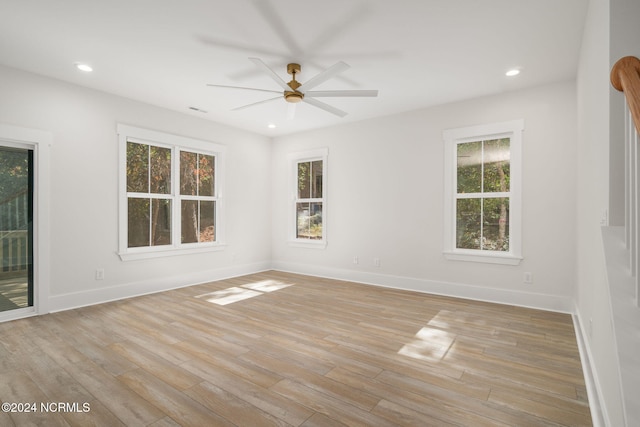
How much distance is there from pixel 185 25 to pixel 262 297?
3.23 meters

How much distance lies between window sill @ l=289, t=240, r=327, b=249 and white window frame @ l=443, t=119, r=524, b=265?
2.19 metres

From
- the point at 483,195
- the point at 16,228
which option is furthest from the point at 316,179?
the point at 16,228

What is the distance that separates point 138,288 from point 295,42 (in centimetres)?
381

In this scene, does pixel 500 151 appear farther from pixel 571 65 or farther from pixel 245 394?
pixel 245 394

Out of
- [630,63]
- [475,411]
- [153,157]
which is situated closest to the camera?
[630,63]

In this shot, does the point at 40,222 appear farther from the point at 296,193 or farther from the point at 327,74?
the point at 296,193

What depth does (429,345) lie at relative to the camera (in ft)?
9.02

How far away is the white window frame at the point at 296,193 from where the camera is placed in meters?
5.79

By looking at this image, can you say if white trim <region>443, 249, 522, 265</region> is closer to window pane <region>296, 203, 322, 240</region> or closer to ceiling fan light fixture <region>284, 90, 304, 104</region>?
window pane <region>296, 203, 322, 240</region>

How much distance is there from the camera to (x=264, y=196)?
641 cm

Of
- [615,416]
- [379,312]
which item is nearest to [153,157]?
[379,312]

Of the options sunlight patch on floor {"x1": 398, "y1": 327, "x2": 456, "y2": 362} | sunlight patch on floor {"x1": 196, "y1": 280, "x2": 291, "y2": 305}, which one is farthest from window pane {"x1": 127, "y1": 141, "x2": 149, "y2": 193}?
sunlight patch on floor {"x1": 398, "y1": 327, "x2": 456, "y2": 362}

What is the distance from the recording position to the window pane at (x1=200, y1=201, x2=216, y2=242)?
5352 mm

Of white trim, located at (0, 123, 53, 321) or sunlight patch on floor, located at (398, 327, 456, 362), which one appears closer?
sunlight patch on floor, located at (398, 327, 456, 362)
